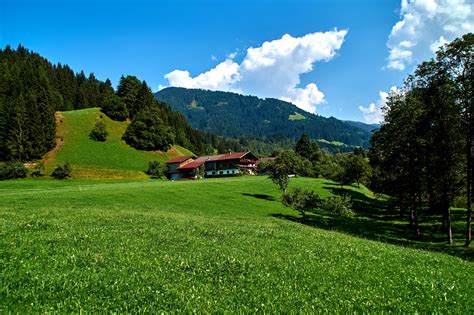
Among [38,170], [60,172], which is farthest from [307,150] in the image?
[38,170]

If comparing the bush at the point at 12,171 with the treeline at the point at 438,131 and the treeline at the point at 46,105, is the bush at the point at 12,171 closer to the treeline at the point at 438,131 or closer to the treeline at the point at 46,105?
the treeline at the point at 46,105

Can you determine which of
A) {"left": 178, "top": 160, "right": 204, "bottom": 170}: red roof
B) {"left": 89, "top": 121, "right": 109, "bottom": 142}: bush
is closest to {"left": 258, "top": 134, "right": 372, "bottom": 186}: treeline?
{"left": 178, "top": 160, "right": 204, "bottom": 170}: red roof

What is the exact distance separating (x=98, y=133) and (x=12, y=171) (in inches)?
1907

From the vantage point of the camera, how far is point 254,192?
7500cm

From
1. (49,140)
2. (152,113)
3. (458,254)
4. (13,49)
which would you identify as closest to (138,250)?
(458,254)

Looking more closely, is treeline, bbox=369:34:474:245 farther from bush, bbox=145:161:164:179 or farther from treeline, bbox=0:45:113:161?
treeline, bbox=0:45:113:161

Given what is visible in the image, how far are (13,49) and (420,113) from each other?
9573 inches

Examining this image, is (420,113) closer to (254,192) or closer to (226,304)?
(226,304)

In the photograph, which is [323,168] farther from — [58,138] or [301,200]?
[58,138]

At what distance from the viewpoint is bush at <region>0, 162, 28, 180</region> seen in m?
89.2

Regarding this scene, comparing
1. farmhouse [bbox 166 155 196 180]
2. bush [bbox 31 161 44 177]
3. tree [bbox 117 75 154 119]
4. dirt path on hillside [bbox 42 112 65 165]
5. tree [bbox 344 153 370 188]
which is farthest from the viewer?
tree [bbox 117 75 154 119]

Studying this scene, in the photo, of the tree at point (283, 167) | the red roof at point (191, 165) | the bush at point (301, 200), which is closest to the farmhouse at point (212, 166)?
the red roof at point (191, 165)

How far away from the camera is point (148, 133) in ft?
483

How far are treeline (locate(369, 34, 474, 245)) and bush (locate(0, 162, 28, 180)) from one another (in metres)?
102
